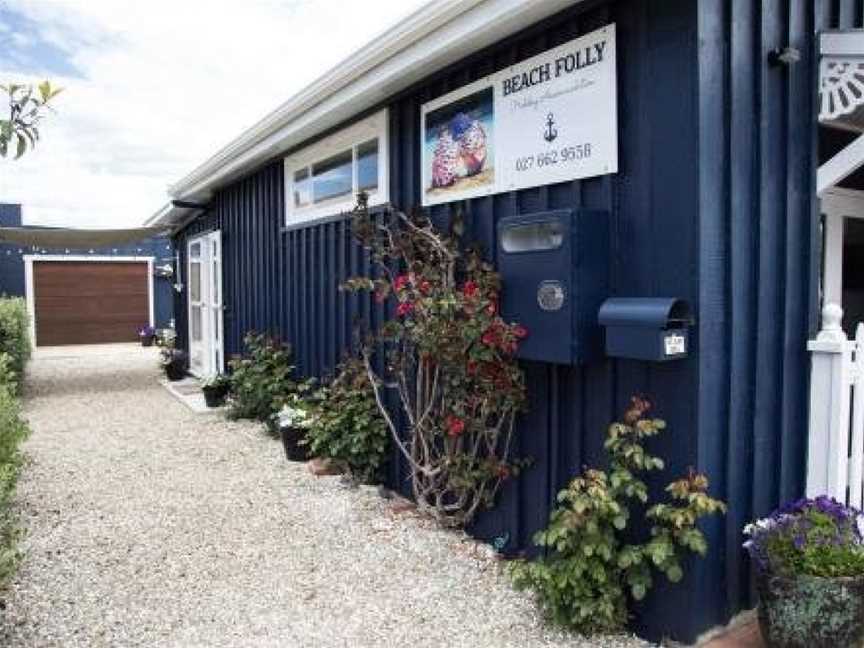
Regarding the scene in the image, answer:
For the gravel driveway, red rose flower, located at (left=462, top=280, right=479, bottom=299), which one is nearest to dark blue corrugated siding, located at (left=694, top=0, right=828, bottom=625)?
the gravel driveway

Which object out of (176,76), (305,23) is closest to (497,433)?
(305,23)

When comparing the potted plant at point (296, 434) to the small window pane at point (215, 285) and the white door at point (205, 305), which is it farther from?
the small window pane at point (215, 285)

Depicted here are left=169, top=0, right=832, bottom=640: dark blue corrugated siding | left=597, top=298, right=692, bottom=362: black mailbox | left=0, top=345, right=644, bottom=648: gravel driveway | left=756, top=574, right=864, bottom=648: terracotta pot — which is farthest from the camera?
left=0, top=345, right=644, bottom=648: gravel driveway

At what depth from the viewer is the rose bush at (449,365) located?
3.22 m

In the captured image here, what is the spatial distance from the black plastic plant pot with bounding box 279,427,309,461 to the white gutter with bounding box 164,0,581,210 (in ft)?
7.89

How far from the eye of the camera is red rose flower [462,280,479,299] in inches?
126

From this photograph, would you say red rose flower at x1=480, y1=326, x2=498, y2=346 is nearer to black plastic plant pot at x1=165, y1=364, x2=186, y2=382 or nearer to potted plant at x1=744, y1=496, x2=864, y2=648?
potted plant at x1=744, y1=496, x2=864, y2=648

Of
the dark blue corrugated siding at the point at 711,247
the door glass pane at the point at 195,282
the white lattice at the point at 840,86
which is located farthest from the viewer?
the door glass pane at the point at 195,282

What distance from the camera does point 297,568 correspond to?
3316 mm

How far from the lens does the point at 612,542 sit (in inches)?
104

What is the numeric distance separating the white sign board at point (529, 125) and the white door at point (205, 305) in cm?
559

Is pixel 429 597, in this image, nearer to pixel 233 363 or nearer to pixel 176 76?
pixel 233 363

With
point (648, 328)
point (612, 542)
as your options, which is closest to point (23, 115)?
point (648, 328)

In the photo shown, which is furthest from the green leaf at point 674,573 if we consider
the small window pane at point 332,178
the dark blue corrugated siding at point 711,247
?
the small window pane at point 332,178
